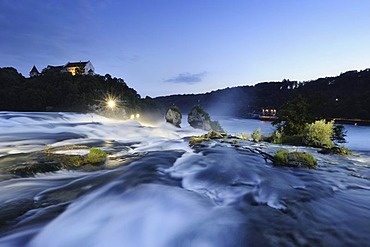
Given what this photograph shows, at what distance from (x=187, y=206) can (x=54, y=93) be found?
5610 centimetres

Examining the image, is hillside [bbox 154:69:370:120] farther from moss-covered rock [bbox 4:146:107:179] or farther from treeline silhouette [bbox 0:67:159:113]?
moss-covered rock [bbox 4:146:107:179]

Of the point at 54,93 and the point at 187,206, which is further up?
the point at 54,93

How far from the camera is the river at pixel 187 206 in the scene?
4.60 meters

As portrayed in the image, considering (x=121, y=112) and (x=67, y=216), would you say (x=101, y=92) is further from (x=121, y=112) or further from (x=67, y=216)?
(x=67, y=216)

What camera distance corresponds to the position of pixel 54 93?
172ft

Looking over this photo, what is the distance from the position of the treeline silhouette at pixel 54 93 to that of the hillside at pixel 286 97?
26769 millimetres

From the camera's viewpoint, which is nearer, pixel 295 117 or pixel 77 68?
pixel 295 117

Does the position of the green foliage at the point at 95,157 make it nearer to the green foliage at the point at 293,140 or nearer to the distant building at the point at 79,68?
the green foliage at the point at 293,140

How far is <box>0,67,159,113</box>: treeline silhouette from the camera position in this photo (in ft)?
160

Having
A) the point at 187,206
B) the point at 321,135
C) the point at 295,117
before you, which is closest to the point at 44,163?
the point at 187,206

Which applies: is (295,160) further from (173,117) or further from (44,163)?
(173,117)

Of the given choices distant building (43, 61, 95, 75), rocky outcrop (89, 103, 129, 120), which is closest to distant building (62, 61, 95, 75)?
distant building (43, 61, 95, 75)

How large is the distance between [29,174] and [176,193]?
5.63m

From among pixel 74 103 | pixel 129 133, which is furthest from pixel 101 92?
pixel 129 133
